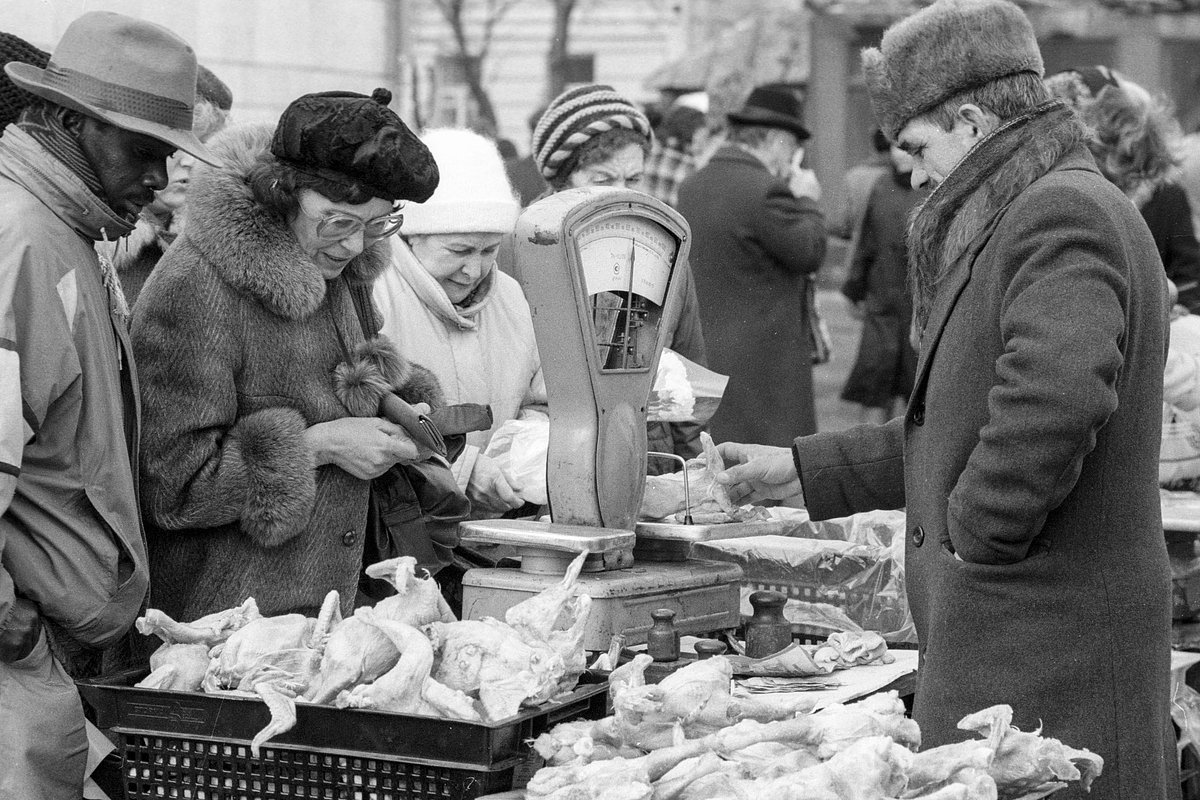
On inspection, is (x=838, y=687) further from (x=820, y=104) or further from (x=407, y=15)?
(x=820, y=104)

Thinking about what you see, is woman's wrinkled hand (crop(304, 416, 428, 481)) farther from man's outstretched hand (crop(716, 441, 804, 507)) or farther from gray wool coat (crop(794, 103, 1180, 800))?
gray wool coat (crop(794, 103, 1180, 800))

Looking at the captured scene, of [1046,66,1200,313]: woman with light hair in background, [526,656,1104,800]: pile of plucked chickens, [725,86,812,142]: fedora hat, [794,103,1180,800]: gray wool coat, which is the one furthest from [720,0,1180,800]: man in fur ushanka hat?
[725,86,812,142]: fedora hat

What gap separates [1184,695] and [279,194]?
2413 mm

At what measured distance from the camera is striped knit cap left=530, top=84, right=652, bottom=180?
4730mm

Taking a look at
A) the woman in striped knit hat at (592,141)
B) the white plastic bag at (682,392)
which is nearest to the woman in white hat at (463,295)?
the white plastic bag at (682,392)

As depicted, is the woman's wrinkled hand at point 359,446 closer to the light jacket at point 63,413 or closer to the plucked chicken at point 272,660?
the light jacket at point 63,413

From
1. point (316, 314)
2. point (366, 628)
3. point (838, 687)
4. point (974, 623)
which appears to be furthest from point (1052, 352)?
point (316, 314)

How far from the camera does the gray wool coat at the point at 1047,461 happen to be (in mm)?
2369

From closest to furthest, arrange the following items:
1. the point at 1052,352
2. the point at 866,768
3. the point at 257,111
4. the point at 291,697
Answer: the point at 866,768 → the point at 291,697 → the point at 1052,352 → the point at 257,111

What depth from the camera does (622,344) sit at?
9.45 ft

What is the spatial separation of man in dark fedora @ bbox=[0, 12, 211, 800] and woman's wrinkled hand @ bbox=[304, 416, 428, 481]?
1.13 feet

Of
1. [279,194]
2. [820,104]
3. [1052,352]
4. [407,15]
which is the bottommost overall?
[1052,352]

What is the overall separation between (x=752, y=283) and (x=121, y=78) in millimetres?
4085

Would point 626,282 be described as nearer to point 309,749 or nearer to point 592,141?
point 309,749
